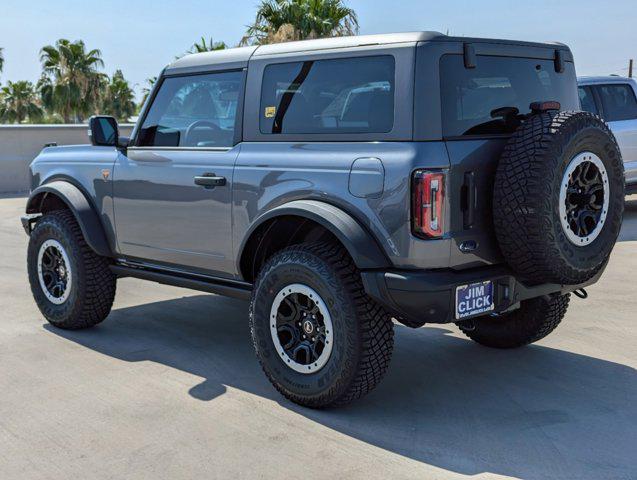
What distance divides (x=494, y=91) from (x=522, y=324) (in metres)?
1.60

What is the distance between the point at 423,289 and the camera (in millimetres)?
3803

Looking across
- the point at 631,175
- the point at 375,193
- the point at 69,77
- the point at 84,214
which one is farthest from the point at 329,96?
the point at 69,77

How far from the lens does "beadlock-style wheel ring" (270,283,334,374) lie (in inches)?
164

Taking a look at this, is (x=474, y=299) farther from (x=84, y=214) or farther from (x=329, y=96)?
(x=84, y=214)

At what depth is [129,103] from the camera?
67.9 metres

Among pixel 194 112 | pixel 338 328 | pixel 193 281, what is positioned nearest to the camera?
pixel 338 328

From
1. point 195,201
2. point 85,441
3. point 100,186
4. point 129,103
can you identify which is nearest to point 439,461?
point 85,441

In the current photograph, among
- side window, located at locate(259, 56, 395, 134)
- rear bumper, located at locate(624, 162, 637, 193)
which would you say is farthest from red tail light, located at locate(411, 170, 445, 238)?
rear bumper, located at locate(624, 162, 637, 193)

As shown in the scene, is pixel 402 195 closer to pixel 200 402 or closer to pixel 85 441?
pixel 200 402

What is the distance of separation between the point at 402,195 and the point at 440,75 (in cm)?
65

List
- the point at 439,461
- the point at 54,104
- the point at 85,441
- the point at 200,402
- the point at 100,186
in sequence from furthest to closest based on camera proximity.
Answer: the point at 54,104 < the point at 100,186 < the point at 200,402 < the point at 85,441 < the point at 439,461

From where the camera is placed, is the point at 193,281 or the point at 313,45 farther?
the point at 193,281

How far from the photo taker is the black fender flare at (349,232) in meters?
3.94

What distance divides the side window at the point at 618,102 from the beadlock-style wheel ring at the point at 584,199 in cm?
714
